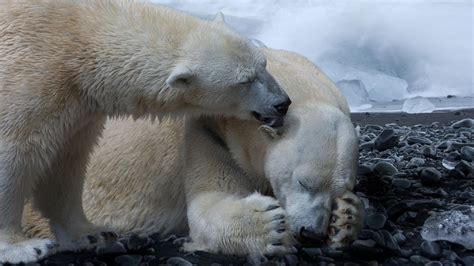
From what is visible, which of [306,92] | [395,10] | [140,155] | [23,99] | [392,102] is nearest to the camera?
[23,99]

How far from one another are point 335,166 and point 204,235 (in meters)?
0.57

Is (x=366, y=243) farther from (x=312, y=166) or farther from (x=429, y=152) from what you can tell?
(x=429, y=152)

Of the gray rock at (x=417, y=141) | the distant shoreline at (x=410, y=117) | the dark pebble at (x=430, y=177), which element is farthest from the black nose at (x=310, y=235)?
the distant shoreline at (x=410, y=117)

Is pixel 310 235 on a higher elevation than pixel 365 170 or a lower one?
higher

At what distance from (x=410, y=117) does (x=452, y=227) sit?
5.33 m

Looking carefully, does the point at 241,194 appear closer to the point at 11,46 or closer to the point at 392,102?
the point at 11,46

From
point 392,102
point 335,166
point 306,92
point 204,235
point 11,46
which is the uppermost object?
point 11,46

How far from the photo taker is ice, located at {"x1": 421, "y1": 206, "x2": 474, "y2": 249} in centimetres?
300

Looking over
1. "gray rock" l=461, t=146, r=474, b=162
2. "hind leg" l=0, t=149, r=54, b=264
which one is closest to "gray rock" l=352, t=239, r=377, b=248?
"hind leg" l=0, t=149, r=54, b=264

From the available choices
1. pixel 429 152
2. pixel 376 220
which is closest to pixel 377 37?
pixel 429 152

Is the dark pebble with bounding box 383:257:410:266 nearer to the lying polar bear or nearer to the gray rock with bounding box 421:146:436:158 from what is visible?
the lying polar bear

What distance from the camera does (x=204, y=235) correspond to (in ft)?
10.3

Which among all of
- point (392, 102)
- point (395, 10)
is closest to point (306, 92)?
point (392, 102)

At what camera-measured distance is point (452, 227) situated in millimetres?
3070
